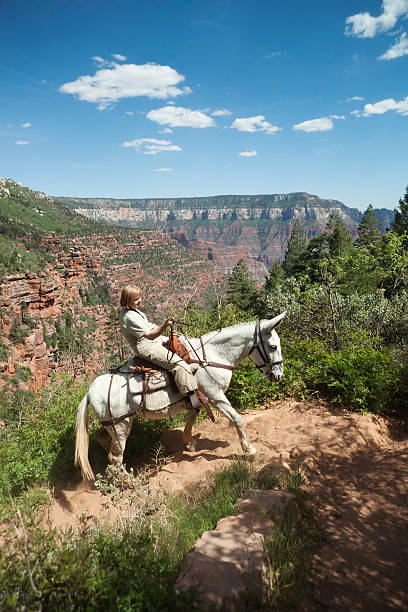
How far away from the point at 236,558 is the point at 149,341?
297 cm

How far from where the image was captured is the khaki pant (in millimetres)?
4916

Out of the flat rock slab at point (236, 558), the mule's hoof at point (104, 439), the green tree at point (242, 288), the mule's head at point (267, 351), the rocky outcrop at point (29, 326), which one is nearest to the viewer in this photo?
the flat rock slab at point (236, 558)

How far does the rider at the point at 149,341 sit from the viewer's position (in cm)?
470

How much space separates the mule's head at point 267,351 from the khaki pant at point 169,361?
47.7 inches

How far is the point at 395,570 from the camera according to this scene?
9.63 feet

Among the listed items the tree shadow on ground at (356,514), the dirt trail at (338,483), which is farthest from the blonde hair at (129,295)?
the tree shadow on ground at (356,514)

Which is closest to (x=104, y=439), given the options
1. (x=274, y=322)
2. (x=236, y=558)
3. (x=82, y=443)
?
(x=82, y=443)

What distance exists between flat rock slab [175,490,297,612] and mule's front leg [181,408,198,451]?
225 cm

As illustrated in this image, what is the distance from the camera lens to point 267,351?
540cm

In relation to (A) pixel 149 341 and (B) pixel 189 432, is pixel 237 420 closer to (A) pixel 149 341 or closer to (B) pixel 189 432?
(B) pixel 189 432

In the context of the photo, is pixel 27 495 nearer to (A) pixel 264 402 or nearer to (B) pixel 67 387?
(B) pixel 67 387

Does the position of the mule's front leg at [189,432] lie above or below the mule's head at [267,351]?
below

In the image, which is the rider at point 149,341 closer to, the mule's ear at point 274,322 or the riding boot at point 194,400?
the riding boot at point 194,400

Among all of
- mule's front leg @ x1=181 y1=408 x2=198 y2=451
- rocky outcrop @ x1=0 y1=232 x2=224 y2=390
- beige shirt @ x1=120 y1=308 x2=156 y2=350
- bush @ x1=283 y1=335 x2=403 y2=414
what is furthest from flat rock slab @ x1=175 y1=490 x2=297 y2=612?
rocky outcrop @ x1=0 y1=232 x2=224 y2=390
